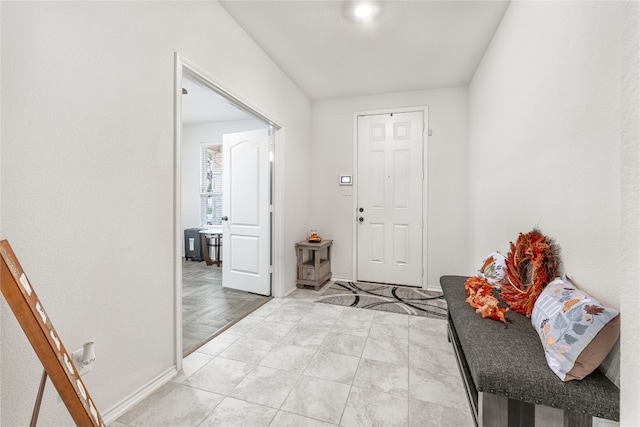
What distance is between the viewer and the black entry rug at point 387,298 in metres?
3.05

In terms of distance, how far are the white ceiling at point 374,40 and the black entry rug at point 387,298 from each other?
2.59 meters

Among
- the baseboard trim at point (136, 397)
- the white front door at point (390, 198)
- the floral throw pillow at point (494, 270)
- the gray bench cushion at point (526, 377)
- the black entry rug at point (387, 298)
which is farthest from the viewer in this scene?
the white front door at point (390, 198)

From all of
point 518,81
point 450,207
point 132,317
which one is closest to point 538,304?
point 518,81

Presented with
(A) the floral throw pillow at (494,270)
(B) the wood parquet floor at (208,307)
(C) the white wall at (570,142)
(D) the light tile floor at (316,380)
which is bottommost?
(D) the light tile floor at (316,380)

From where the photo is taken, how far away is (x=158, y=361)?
1.74 m

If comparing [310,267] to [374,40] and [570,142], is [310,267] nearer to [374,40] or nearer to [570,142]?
[374,40]

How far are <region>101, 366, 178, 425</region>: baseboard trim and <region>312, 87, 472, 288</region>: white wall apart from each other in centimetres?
270

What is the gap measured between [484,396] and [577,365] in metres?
0.35

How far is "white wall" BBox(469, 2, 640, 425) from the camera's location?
42.2 inches

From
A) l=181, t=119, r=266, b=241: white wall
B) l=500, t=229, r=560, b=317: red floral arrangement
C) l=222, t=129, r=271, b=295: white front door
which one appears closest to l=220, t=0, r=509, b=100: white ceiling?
l=222, t=129, r=271, b=295: white front door

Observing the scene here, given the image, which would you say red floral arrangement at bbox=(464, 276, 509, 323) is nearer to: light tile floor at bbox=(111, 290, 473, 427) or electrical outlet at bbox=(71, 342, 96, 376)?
light tile floor at bbox=(111, 290, 473, 427)

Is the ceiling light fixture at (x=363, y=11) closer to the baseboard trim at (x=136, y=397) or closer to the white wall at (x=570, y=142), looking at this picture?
the white wall at (x=570, y=142)

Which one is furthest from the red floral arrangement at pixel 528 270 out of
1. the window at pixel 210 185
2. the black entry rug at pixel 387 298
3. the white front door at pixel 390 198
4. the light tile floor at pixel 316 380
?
the window at pixel 210 185

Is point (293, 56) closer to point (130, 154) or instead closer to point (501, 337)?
point (130, 154)
